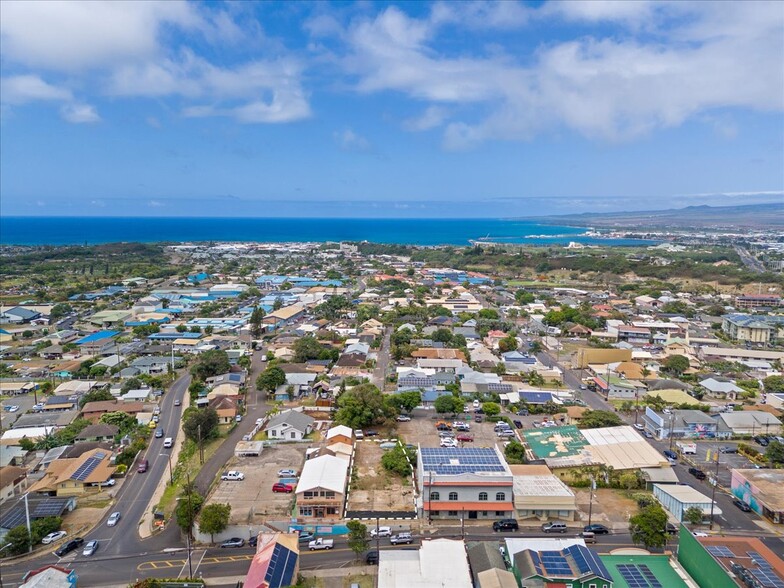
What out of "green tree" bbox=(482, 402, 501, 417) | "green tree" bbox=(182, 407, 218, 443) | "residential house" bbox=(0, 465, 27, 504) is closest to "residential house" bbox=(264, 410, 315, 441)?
"green tree" bbox=(182, 407, 218, 443)

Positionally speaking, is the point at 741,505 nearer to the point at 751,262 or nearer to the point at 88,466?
the point at 88,466

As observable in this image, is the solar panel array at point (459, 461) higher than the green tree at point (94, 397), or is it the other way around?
the solar panel array at point (459, 461)

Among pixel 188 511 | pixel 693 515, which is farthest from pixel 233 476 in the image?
pixel 693 515

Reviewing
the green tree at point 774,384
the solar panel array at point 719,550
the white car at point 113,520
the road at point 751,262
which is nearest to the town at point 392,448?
the solar panel array at point 719,550

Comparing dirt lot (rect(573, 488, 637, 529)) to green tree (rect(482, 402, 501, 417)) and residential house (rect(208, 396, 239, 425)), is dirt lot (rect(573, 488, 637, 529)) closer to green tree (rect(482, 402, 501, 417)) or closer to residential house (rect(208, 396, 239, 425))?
green tree (rect(482, 402, 501, 417))

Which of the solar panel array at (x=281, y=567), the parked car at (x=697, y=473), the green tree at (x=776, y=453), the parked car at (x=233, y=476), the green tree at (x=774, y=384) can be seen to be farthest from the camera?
the green tree at (x=774, y=384)

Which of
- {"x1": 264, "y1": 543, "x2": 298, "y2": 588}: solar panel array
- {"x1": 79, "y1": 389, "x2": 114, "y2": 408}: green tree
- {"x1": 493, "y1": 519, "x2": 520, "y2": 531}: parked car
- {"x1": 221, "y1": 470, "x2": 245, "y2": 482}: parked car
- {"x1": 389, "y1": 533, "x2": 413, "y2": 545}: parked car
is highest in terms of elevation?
{"x1": 264, "y1": 543, "x2": 298, "y2": 588}: solar panel array

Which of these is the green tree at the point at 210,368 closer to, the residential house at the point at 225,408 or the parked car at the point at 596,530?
the residential house at the point at 225,408
